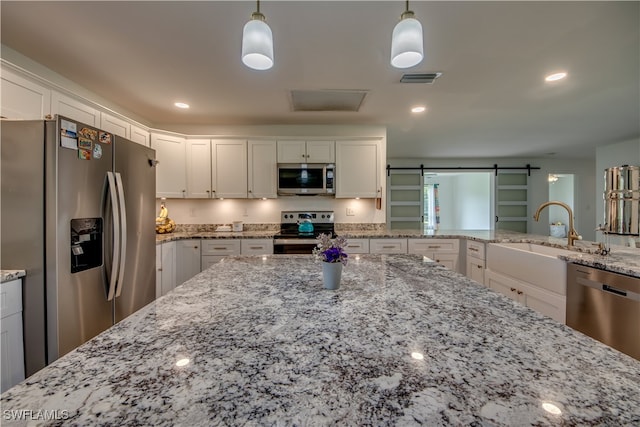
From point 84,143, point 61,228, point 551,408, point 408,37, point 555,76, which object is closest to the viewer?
point 551,408

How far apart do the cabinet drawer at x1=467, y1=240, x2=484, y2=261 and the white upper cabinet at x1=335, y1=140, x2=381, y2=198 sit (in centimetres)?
128

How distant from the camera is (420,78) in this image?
7.84 ft

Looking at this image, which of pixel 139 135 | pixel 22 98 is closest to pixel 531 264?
pixel 22 98

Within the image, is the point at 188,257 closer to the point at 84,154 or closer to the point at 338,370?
the point at 84,154

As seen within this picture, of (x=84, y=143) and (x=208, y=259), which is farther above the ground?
(x=84, y=143)

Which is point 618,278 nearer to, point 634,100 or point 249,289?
point 249,289

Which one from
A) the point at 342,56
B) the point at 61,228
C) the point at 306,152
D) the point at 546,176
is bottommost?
the point at 61,228

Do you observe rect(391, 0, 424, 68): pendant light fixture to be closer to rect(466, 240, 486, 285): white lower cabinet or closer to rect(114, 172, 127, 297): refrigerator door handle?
rect(114, 172, 127, 297): refrigerator door handle

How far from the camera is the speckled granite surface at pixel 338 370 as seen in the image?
0.45 m

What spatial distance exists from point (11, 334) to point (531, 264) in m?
3.46

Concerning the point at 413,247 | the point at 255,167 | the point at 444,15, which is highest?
the point at 444,15

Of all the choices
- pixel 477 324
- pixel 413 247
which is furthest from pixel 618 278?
pixel 413 247

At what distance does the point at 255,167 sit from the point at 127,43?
182 cm

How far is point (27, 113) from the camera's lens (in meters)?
1.75
